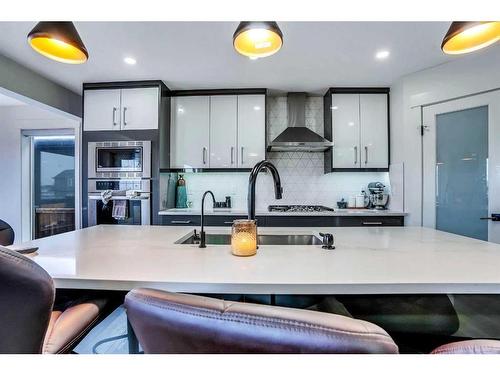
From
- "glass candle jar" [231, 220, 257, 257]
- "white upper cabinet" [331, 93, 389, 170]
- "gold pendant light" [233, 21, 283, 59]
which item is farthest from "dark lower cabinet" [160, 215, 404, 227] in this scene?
"gold pendant light" [233, 21, 283, 59]

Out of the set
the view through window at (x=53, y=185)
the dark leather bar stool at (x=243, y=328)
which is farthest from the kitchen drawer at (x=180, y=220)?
the dark leather bar stool at (x=243, y=328)

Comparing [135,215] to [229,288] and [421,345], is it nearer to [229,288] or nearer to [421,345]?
[229,288]

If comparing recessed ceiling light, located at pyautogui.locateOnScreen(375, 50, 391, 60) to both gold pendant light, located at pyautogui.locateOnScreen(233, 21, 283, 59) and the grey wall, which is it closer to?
gold pendant light, located at pyautogui.locateOnScreen(233, 21, 283, 59)

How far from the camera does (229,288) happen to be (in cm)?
76

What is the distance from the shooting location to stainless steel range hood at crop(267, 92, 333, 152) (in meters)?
2.97

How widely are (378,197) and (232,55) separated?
96.1 inches

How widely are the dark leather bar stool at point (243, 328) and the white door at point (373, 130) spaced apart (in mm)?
3037

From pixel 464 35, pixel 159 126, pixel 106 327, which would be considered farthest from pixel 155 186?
pixel 464 35

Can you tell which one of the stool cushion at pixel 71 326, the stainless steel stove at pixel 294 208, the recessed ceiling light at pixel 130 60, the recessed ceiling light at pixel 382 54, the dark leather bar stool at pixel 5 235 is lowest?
the dark leather bar stool at pixel 5 235

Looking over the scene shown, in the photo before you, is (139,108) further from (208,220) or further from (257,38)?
(257,38)

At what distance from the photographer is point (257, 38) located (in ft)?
4.19

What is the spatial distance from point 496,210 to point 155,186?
3.45 meters

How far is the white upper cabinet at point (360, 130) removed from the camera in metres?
3.10

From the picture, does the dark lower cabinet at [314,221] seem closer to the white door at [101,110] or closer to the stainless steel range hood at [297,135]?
the stainless steel range hood at [297,135]
